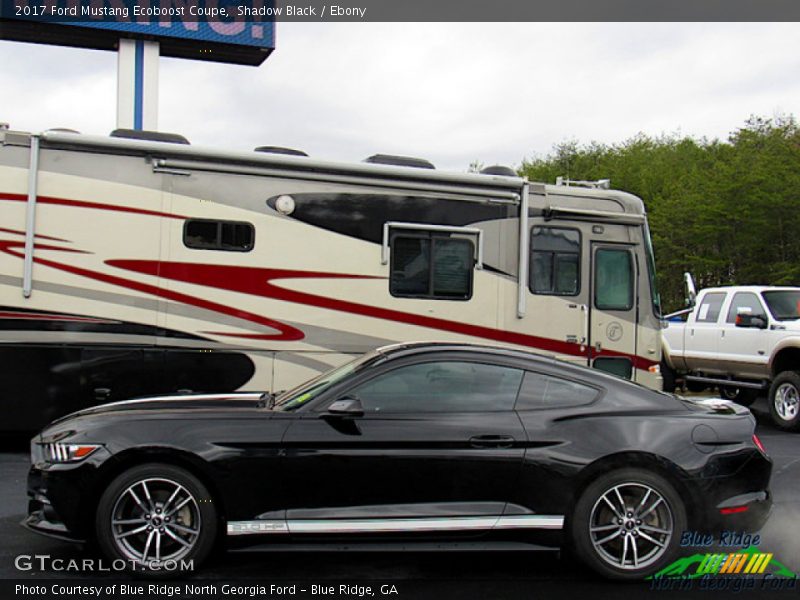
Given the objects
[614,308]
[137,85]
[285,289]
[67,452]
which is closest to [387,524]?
[67,452]

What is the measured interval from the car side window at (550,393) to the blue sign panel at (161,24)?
52.7 feet

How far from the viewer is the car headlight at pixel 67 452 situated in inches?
188

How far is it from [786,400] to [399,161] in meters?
6.76

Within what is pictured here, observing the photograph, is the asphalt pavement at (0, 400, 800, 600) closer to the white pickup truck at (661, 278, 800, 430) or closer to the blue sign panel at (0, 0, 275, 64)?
the white pickup truck at (661, 278, 800, 430)

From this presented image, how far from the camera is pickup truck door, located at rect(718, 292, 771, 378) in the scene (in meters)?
12.3

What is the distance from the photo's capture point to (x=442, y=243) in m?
9.37

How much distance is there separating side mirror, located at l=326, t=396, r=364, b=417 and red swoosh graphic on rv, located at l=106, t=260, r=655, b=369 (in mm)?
4133

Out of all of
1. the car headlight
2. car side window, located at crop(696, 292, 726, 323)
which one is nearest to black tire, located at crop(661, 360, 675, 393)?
car side window, located at crop(696, 292, 726, 323)

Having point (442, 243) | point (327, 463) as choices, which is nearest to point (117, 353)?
point (442, 243)

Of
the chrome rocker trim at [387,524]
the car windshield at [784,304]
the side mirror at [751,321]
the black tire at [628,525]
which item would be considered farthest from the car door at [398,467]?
the car windshield at [784,304]

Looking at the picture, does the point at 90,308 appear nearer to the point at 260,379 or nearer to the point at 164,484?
the point at 260,379

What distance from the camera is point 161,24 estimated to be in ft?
61.9

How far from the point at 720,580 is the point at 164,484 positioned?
3.41 meters

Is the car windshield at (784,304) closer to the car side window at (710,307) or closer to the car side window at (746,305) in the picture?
the car side window at (746,305)
